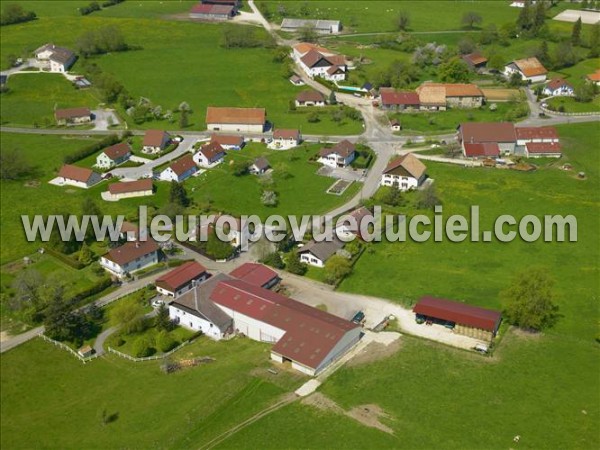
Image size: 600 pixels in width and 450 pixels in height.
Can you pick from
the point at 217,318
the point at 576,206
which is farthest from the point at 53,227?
the point at 576,206

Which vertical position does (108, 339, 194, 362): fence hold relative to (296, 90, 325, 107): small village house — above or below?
below

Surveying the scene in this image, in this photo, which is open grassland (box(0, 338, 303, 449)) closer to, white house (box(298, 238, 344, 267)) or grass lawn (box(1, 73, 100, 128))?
white house (box(298, 238, 344, 267))

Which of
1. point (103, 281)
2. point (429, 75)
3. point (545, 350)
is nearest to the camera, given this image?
point (545, 350)

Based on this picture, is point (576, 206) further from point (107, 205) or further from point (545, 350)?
point (107, 205)

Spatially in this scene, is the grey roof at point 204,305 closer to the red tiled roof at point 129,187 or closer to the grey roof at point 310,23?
the red tiled roof at point 129,187

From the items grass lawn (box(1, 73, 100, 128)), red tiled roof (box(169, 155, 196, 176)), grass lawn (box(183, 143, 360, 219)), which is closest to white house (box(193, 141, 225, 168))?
grass lawn (box(183, 143, 360, 219))

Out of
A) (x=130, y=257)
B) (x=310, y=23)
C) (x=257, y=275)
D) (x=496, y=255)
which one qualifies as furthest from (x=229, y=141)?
(x=310, y=23)
